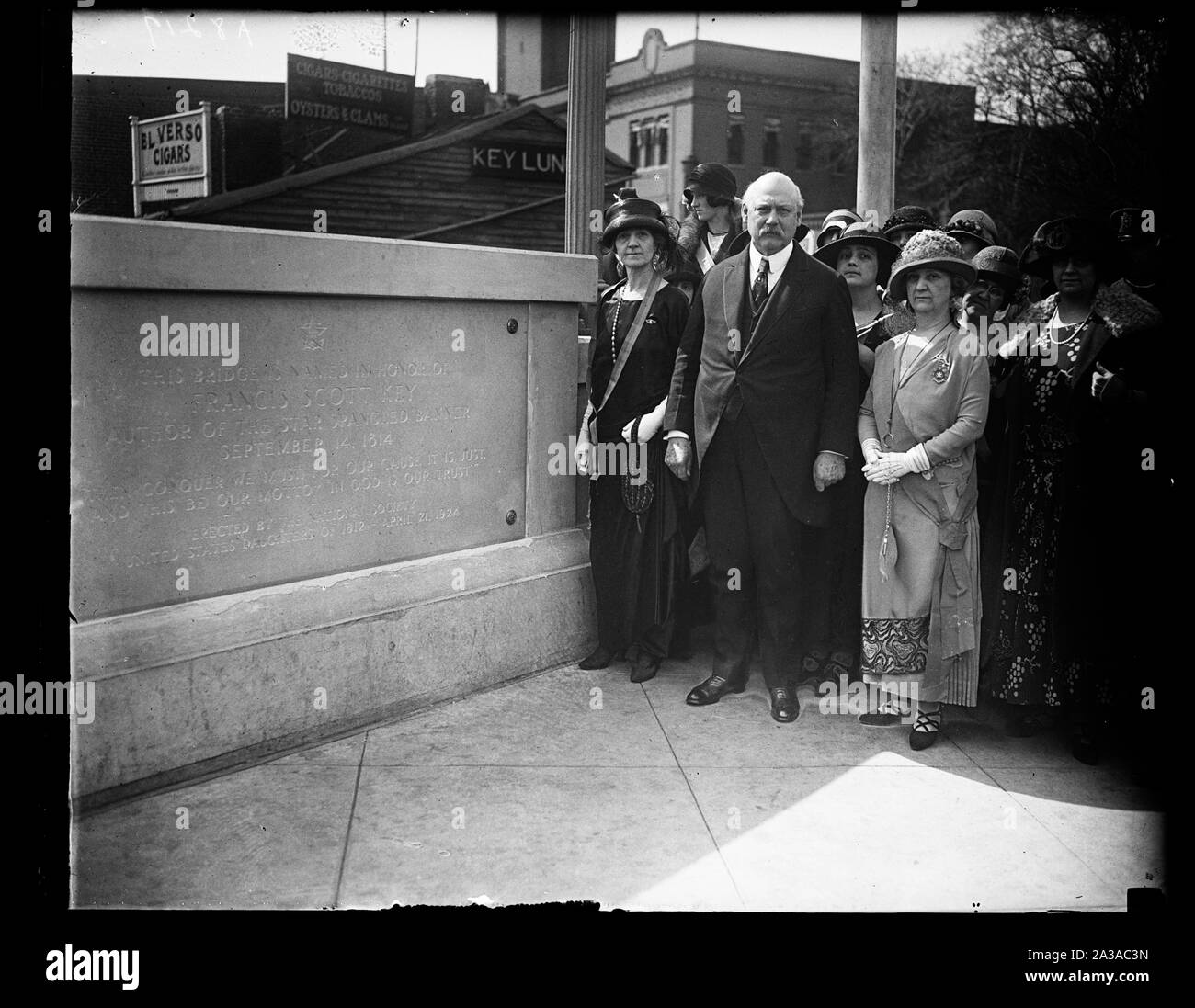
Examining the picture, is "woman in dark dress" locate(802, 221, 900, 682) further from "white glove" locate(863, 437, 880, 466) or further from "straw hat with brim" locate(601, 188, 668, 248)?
"straw hat with brim" locate(601, 188, 668, 248)

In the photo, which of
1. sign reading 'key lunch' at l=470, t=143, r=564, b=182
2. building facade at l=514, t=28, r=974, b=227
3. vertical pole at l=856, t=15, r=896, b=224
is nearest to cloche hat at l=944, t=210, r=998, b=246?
vertical pole at l=856, t=15, r=896, b=224

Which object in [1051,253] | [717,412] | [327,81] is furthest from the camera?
[327,81]

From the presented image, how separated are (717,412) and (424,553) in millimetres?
1378

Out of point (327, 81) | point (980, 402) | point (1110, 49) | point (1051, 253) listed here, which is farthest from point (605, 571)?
point (1110, 49)

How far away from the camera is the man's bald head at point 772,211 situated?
15.4ft

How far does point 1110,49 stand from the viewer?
16562 mm

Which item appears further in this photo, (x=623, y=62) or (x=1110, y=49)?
(x=623, y=62)

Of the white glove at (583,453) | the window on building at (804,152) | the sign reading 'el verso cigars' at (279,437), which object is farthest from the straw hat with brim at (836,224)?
the window on building at (804,152)

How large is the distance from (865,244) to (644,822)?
276cm

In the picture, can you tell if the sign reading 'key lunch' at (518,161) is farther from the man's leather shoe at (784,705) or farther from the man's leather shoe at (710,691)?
the man's leather shoe at (784,705)

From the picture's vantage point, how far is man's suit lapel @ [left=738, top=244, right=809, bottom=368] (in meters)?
4.73

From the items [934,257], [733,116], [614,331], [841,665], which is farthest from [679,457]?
[733,116]

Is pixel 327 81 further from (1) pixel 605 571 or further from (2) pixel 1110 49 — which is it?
(1) pixel 605 571

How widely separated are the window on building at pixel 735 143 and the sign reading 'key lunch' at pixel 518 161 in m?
11.1
